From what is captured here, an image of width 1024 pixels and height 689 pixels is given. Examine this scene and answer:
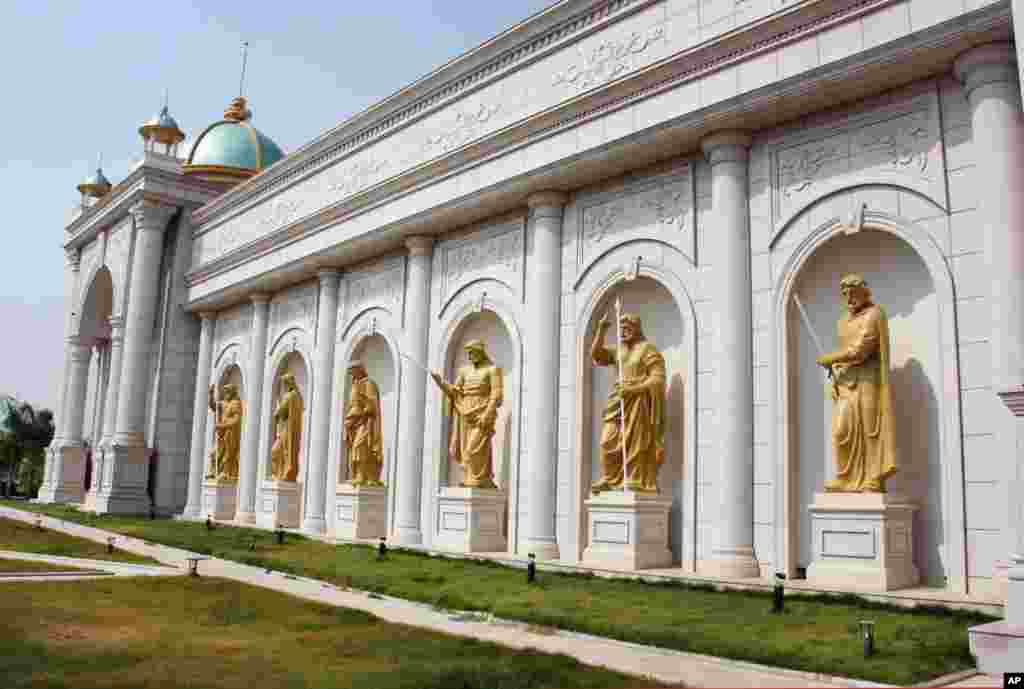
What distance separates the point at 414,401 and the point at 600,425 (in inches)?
178

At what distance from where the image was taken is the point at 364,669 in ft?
20.8

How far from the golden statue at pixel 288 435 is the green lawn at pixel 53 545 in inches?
195

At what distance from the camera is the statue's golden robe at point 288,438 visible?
21.5 m

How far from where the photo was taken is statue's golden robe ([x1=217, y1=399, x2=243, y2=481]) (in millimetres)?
23812

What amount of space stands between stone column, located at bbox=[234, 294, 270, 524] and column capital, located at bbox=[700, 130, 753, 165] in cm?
1455

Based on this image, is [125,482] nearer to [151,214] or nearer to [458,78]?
[151,214]

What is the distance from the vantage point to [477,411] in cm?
1565

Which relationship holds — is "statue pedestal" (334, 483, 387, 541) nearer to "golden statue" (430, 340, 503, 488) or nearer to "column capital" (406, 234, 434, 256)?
"golden statue" (430, 340, 503, 488)

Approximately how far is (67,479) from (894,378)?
2796cm

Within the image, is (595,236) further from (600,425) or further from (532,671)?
(532,671)

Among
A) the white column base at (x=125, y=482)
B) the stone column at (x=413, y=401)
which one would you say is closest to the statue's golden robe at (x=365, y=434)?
the stone column at (x=413, y=401)

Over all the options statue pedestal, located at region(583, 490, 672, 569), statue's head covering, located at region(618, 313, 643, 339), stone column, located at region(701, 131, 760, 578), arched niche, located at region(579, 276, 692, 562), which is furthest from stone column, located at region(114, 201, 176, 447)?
stone column, located at region(701, 131, 760, 578)

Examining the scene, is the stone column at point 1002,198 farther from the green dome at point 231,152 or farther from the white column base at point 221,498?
the green dome at point 231,152

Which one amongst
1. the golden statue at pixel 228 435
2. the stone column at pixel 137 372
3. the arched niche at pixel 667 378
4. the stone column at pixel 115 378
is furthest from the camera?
the stone column at pixel 115 378
